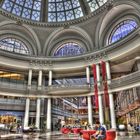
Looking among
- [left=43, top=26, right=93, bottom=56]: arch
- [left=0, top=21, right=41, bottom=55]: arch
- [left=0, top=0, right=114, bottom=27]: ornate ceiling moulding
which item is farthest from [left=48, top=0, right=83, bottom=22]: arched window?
[left=0, top=21, right=41, bottom=55]: arch

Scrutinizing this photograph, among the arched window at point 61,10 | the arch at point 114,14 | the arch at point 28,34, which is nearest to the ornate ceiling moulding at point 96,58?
the arch at point 114,14

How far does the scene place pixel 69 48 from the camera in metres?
33.5

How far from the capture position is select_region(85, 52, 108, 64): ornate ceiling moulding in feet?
89.7

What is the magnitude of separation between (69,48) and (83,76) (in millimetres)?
6124

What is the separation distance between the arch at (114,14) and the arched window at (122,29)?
1081 millimetres

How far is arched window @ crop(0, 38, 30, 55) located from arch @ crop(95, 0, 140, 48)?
13.6m

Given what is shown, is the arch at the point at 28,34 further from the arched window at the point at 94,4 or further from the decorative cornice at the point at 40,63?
the arched window at the point at 94,4

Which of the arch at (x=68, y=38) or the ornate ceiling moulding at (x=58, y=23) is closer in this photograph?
the ornate ceiling moulding at (x=58, y=23)

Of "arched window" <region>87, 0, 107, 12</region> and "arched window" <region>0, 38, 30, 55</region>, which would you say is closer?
"arched window" <region>87, 0, 107, 12</region>

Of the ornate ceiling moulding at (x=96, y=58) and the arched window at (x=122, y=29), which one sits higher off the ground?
the arched window at (x=122, y=29)

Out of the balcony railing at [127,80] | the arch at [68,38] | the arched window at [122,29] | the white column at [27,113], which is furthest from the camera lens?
the arch at [68,38]

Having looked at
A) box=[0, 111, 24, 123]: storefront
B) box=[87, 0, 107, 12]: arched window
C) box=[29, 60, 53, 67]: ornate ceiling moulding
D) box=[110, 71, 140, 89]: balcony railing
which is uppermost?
box=[87, 0, 107, 12]: arched window

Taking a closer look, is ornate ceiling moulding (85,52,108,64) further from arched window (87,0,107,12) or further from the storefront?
the storefront

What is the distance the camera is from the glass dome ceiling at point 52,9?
30625 mm
